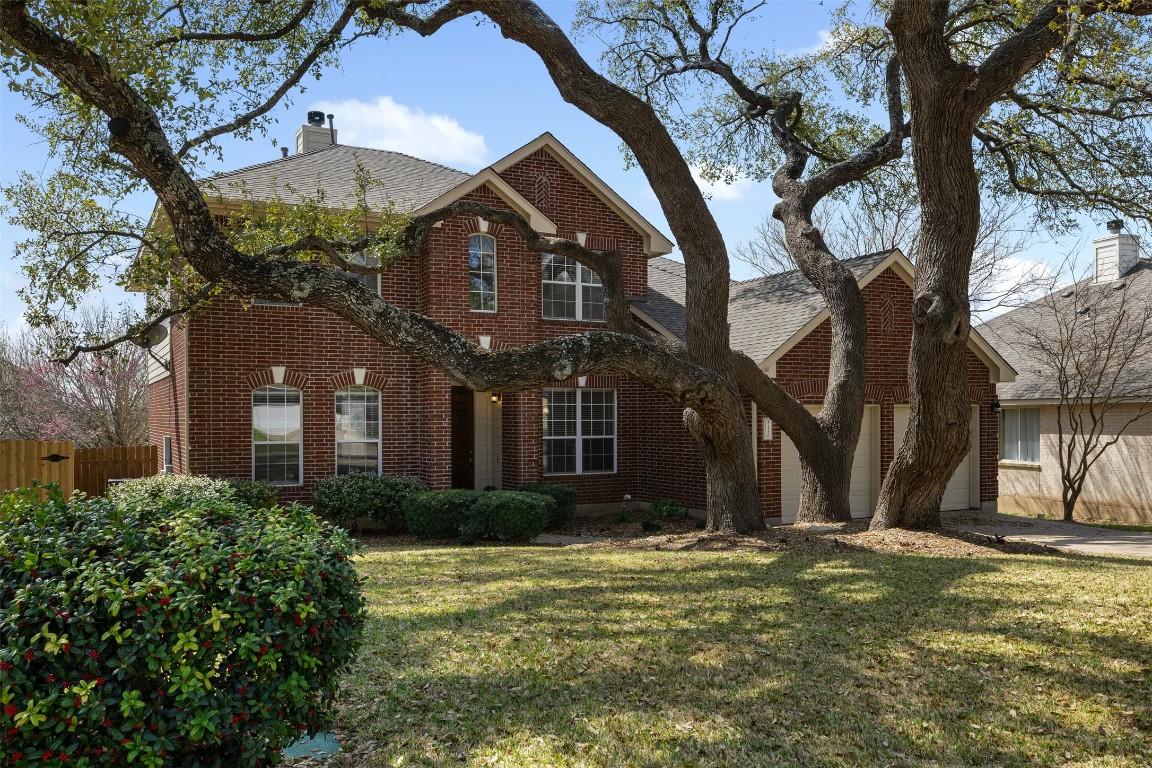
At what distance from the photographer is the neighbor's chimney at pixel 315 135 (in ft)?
68.6

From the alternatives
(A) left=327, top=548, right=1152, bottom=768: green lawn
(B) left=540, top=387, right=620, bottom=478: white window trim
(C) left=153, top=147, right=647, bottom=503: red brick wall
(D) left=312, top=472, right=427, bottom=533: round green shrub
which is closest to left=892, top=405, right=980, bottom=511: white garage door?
(C) left=153, top=147, right=647, bottom=503: red brick wall

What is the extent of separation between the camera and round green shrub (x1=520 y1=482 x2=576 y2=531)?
16.8m

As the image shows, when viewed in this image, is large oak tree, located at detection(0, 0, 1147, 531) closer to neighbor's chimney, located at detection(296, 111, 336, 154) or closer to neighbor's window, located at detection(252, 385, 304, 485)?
neighbor's window, located at detection(252, 385, 304, 485)

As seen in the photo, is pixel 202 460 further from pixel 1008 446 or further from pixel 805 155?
pixel 1008 446

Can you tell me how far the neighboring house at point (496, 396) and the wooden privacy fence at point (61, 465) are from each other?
0.98m

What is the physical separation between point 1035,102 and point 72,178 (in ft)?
51.8

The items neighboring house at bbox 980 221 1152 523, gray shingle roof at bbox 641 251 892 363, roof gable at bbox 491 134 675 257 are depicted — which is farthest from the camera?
neighboring house at bbox 980 221 1152 523

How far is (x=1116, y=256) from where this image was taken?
25.6 meters

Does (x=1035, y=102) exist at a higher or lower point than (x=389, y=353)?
higher

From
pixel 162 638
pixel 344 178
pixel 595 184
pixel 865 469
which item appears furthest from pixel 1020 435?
pixel 162 638

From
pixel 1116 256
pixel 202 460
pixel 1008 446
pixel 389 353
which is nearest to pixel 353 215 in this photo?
pixel 389 353

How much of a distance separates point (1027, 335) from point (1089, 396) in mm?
3738

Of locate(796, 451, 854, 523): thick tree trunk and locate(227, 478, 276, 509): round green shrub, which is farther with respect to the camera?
locate(796, 451, 854, 523): thick tree trunk

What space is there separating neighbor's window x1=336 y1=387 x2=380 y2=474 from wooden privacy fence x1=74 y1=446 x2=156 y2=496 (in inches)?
175
